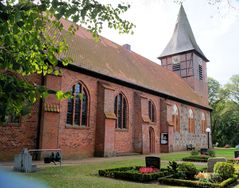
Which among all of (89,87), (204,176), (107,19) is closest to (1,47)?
(107,19)

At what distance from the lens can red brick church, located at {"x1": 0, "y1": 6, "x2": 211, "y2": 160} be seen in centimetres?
1428

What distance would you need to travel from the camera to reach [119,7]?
14.4 feet

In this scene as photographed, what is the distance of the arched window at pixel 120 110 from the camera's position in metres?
20.4

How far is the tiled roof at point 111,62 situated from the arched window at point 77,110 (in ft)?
5.39

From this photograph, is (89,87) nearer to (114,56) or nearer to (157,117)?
(114,56)

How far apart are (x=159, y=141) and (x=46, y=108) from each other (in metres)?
14.0

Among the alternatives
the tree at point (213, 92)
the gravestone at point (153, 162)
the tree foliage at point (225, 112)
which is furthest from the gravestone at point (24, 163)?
the tree at point (213, 92)

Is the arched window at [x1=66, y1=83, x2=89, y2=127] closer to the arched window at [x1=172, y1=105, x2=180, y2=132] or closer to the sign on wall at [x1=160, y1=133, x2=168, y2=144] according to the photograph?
the sign on wall at [x1=160, y1=133, x2=168, y2=144]

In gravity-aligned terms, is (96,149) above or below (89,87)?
below

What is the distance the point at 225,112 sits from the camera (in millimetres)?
48531

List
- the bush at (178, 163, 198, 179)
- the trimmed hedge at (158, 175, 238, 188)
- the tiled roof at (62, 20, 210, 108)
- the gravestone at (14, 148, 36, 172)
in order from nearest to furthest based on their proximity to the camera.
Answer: the trimmed hedge at (158, 175, 238, 188) < the bush at (178, 163, 198, 179) < the gravestone at (14, 148, 36, 172) < the tiled roof at (62, 20, 210, 108)

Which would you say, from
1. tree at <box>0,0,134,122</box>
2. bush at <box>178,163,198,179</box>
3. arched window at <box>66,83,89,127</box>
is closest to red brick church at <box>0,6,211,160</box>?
arched window at <box>66,83,89,127</box>

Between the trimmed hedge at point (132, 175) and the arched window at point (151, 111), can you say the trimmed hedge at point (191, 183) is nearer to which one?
the trimmed hedge at point (132, 175)

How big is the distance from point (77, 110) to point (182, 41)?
83.9ft
